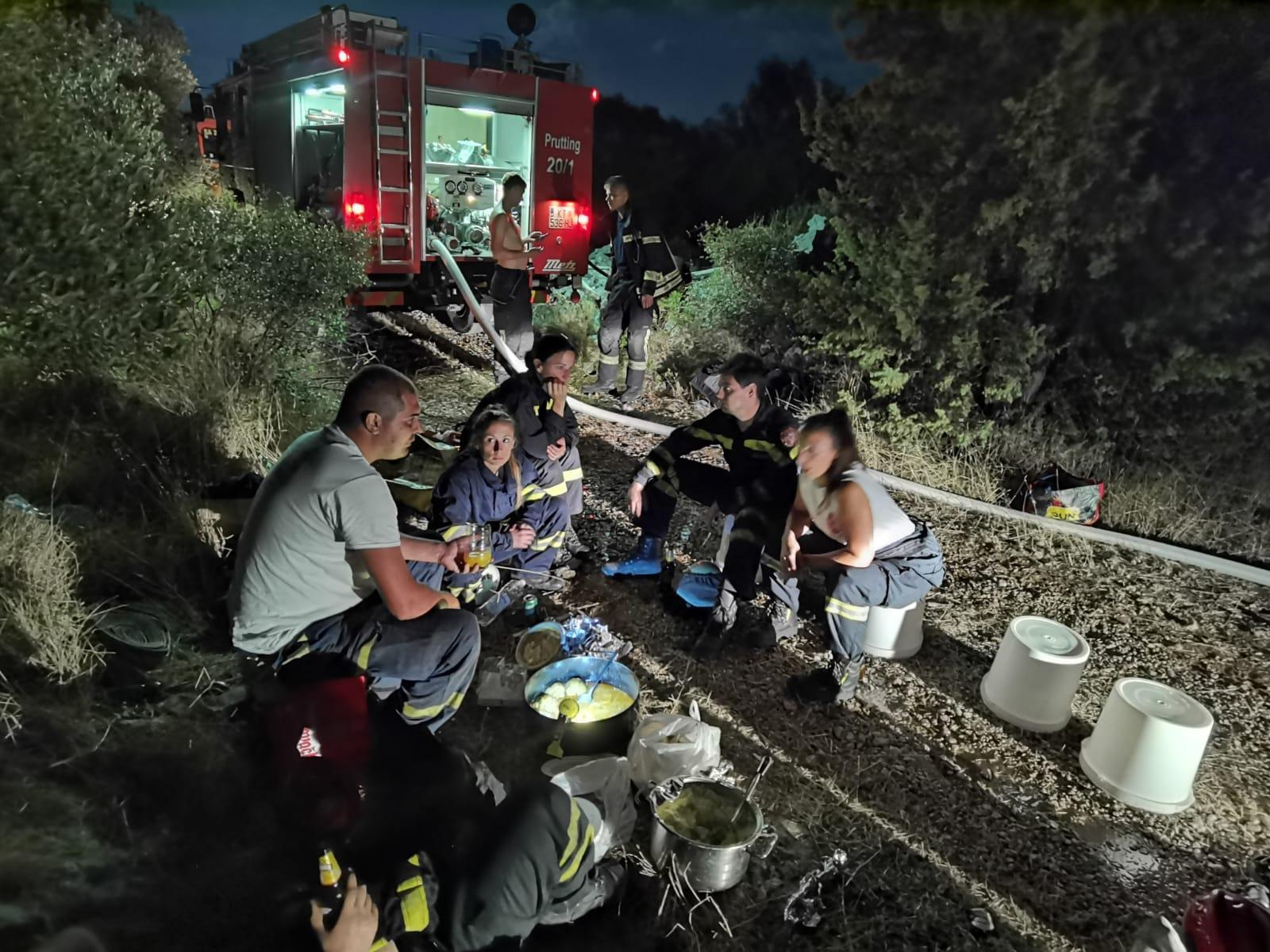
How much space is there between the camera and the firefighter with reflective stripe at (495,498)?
337cm

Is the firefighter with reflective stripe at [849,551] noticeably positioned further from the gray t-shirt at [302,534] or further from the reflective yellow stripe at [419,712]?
the gray t-shirt at [302,534]

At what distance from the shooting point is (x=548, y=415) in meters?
3.93

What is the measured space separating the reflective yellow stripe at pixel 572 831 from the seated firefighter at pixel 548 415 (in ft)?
6.58

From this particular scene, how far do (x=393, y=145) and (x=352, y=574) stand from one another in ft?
19.5

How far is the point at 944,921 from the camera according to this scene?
7.19 feet

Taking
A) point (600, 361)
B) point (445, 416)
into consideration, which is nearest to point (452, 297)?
point (600, 361)

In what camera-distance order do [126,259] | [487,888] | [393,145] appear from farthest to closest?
[393,145] → [126,259] → [487,888]

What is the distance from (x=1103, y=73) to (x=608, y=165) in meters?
14.5

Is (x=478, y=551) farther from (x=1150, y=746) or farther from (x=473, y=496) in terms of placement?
(x=1150, y=746)

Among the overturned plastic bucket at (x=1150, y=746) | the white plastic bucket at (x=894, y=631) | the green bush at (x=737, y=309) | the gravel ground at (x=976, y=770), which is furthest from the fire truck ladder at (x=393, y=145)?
the overturned plastic bucket at (x=1150, y=746)

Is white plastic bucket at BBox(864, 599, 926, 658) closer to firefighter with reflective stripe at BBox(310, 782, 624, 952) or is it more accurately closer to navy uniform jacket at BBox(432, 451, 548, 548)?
navy uniform jacket at BBox(432, 451, 548, 548)

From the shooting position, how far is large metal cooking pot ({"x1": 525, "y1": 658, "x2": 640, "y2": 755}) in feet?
8.39

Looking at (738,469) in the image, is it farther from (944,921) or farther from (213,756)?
(213,756)

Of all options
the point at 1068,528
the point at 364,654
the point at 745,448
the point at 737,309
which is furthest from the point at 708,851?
the point at 737,309
